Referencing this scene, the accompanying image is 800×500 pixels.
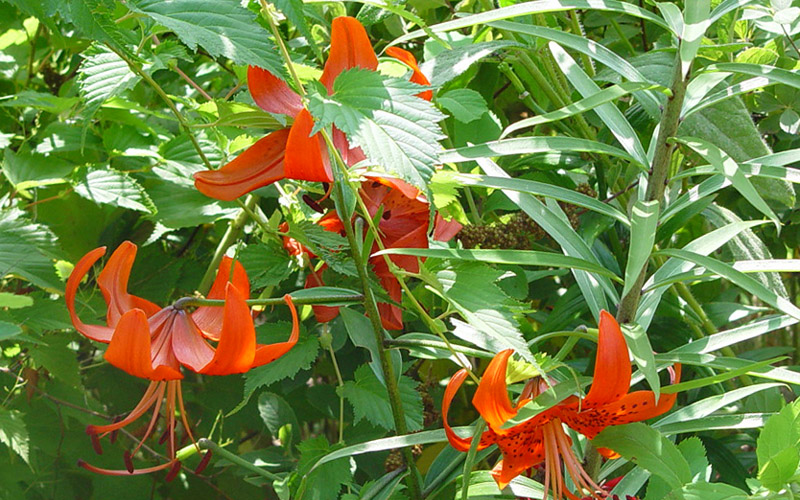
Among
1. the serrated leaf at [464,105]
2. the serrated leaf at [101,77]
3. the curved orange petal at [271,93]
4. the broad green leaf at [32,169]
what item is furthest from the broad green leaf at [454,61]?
the broad green leaf at [32,169]

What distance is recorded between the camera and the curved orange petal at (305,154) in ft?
1.74

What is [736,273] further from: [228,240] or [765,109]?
[228,240]

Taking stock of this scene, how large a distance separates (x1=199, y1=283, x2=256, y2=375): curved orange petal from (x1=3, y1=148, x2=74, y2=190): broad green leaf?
0.48 m

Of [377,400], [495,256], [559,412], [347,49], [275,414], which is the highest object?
[347,49]

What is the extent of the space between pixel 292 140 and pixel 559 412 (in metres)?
0.26

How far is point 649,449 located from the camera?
537mm

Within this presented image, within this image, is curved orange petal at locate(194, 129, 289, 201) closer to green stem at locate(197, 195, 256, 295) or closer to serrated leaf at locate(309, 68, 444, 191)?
serrated leaf at locate(309, 68, 444, 191)

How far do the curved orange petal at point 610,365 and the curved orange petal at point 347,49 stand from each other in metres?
0.23

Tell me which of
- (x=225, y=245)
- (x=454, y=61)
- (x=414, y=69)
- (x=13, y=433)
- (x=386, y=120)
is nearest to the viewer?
(x=386, y=120)

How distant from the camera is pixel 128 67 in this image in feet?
2.20

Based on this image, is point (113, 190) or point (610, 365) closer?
point (610, 365)

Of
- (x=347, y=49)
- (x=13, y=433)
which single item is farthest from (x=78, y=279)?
(x=13, y=433)

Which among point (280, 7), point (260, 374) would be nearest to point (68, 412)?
point (260, 374)

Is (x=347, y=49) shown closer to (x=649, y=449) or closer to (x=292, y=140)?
(x=292, y=140)
